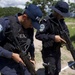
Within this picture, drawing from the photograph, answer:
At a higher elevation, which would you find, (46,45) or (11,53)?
(11,53)

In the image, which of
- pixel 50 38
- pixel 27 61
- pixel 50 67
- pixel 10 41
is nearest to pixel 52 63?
pixel 50 67

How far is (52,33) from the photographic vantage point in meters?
4.64

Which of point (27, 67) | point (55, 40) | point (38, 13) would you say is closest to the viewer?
point (38, 13)

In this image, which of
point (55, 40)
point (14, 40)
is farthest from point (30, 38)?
point (55, 40)

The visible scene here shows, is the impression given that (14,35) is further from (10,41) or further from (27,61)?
(27,61)

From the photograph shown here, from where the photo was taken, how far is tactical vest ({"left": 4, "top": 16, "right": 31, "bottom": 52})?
3220mm

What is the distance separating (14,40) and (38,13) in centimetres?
43

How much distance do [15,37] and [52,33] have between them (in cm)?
148

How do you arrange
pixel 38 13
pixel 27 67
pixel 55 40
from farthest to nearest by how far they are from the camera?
pixel 55 40 → pixel 27 67 → pixel 38 13

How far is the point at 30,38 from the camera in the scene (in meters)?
3.55

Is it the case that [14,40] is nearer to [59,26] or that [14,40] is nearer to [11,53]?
[11,53]

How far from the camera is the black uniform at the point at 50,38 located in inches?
179

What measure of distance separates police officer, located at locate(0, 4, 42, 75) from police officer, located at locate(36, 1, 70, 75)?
1.06m

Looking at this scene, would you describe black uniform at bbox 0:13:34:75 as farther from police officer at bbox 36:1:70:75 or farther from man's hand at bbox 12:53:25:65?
police officer at bbox 36:1:70:75
